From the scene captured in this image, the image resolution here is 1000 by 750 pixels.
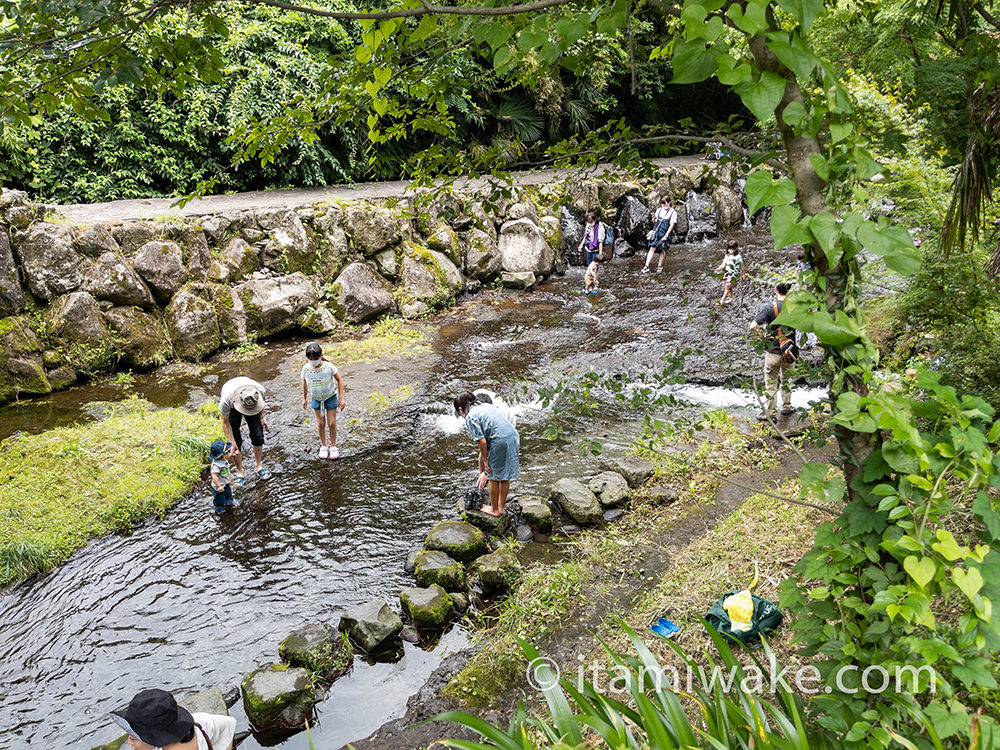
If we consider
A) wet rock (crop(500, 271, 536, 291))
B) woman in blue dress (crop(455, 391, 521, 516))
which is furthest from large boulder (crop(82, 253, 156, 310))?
woman in blue dress (crop(455, 391, 521, 516))

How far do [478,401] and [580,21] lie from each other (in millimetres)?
4660

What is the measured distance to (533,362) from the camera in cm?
1091

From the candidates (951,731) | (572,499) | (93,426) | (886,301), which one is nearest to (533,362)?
(572,499)

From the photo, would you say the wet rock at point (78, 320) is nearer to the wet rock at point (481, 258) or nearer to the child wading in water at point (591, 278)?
the wet rock at point (481, 258)

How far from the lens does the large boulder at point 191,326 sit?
36.4ft

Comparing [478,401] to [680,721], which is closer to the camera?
[680,721]

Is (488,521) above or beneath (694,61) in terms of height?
beneath

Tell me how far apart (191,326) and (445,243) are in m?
5.90


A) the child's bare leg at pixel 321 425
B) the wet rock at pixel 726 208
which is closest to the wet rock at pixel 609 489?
the child's bare leg at pixel 321 425

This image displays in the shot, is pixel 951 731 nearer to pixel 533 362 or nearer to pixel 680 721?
pixel 680 721

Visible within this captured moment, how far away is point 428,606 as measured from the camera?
17.3 ft

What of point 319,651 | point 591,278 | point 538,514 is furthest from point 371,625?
point 591,278

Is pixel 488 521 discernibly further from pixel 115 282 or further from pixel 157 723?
pixel 115 282

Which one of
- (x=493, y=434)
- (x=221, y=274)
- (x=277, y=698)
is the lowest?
(x=277, y=698)
